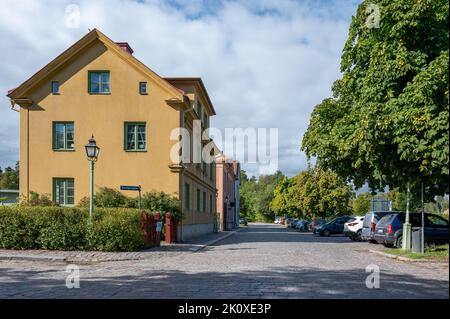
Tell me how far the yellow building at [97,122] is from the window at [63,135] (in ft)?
0.17

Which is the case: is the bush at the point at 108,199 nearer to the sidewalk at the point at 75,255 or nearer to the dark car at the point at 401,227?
the sidewalk at the point at 75,255

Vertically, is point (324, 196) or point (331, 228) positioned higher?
point (324, 196)

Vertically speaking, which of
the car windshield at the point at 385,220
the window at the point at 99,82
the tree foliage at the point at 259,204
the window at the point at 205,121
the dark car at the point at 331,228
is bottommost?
the tree foliage at the point at 259,204

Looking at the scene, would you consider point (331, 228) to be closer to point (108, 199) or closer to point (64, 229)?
point (108, 199)

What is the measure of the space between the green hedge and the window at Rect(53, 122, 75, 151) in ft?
27.5

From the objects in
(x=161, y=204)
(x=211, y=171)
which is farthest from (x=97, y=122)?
(x=211, y=171)

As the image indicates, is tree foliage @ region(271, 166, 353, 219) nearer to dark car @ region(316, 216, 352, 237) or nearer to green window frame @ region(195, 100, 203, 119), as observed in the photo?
dark car @ region(316, 216, 352, 237)

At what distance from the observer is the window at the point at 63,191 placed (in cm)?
2539

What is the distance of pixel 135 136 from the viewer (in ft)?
82.9

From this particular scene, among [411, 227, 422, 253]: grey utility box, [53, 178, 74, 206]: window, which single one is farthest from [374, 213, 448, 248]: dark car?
[53, 178, 74, 206]: window

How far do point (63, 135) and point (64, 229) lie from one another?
9.69 meters

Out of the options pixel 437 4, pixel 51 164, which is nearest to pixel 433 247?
pixel 437 4

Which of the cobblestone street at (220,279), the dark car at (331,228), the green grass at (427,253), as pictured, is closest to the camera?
the cobblestone street at (220,279)

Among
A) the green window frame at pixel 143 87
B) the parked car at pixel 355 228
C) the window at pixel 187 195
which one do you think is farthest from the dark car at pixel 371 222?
the green window frame at pixel 143 87
